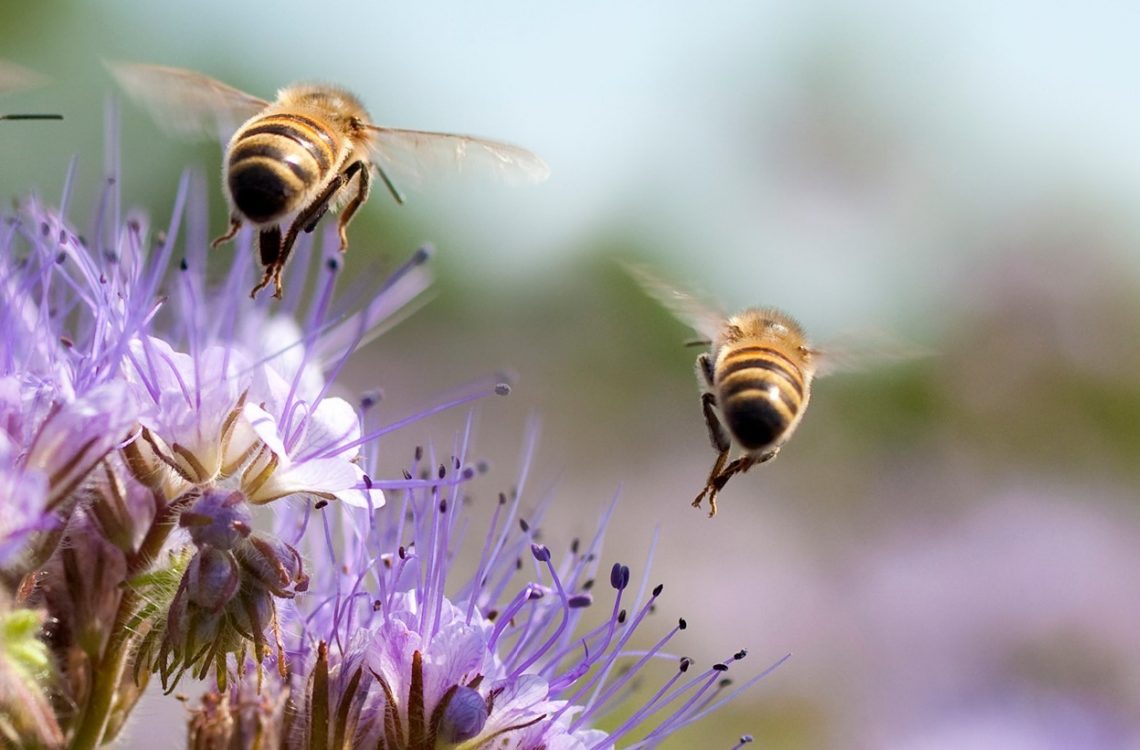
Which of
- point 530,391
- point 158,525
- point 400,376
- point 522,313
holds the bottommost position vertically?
point 158,525

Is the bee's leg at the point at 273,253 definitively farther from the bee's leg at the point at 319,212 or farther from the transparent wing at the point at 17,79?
the transparent wing at the point at 17,79

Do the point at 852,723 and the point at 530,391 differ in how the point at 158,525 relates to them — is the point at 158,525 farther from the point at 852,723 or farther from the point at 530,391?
the point at 530,391

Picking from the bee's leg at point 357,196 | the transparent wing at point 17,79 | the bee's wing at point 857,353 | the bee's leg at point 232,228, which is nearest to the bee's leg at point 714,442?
the bee's wing at point 857,353

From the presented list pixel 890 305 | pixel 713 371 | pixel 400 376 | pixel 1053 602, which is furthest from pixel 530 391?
pixel 713 371

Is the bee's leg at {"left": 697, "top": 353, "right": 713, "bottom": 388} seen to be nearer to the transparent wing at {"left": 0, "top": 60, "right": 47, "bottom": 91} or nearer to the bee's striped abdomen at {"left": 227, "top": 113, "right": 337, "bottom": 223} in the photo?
the bee's striped abdomen at {"left": 227, "top": 113, "right": 337, "bottom": 223}

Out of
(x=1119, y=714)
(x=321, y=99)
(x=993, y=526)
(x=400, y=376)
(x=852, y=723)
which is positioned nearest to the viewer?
(x=321, y=99)

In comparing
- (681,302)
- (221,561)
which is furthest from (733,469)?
(221,561)

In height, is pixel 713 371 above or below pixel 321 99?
below
